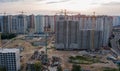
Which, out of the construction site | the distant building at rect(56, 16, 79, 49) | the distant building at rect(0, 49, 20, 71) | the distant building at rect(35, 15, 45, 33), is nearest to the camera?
the distant building at rect(0, 49, 20, 71)

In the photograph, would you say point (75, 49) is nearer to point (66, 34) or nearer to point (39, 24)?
point (66, 34)

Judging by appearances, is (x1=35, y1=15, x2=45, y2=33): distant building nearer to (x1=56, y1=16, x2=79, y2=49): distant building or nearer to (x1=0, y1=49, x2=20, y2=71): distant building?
(x1=56, y1=16, x2=79, y2=49): distant building

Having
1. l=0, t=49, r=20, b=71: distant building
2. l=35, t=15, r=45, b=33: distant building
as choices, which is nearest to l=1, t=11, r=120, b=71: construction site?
l=0, t=49, r=20, b=71: distant building

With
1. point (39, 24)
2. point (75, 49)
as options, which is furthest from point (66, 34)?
point (39, 24)

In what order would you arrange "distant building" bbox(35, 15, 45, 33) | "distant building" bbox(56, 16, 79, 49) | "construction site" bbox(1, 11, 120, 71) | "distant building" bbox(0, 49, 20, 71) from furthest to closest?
"distant building" bbox(35, 15, 45, 33)
"distant building" bbox(56, 16, 79, 49)
"construction site" bbox(1, 11, 120, 71)
"distant building" bbox(0, 49, 20, 71)

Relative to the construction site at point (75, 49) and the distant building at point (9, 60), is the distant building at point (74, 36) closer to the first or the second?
the construction site at point (75, 49)

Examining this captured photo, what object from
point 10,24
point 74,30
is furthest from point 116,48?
point 10,24

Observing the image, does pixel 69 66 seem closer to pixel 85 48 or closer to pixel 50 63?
pixel 50 63

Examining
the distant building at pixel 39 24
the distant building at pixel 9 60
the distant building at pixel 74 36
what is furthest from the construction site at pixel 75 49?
the distant building at pixel 39 24

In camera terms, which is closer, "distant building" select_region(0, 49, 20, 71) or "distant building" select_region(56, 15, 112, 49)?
"distant building" select_region(0, 49, 20, 71)

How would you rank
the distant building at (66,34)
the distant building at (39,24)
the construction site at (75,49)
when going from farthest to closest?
the distant building at (39,24) → the distant building at (66,34) → the construction site at (75,49)

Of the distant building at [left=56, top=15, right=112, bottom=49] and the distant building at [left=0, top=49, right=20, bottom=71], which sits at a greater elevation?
the distant building at [left=56, top=15, right=112, bottom=49]
